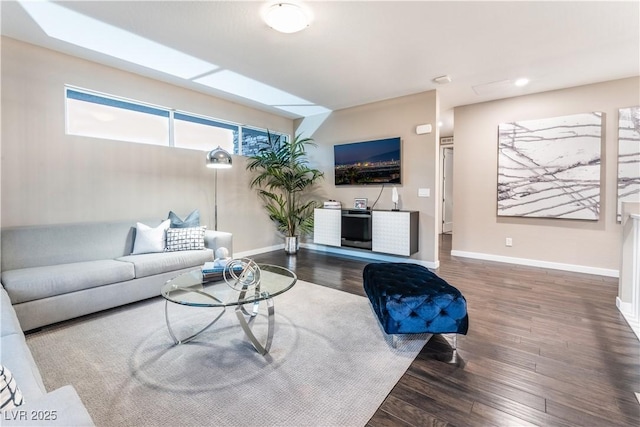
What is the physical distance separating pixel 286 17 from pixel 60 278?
9.34ft

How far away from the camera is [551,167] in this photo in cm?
406

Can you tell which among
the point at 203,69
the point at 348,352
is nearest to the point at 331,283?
the point at 348,352

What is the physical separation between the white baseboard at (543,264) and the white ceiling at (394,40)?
249 cm

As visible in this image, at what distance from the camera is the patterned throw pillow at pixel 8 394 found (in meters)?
0.78

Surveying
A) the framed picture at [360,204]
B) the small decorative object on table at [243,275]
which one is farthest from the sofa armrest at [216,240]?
the framed picture at [360,204]

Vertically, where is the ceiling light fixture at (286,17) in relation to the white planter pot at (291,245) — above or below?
above

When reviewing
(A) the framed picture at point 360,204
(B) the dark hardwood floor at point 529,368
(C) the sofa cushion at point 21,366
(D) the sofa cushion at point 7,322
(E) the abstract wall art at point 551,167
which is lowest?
(B) the dark hardwood floor at point 529,368

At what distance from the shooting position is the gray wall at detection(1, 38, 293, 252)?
282 cm

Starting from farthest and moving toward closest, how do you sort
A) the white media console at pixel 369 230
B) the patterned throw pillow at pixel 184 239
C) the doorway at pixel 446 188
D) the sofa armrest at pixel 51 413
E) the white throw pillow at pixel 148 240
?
1. the doorway at pixel 446 188
2. the white media console at pixel 369 230
3. the patterned throw pillow at pixel 184 239
4. the white throw pillow at pixel 148 240
5. the sofa armrest at pixel 51 413

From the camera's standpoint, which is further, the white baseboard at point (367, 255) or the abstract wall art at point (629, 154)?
the white baseboard at point (367, 255)

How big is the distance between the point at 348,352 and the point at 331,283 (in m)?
1.53

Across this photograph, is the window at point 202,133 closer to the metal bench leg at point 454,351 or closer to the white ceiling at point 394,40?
the white ceiling at point 394,40

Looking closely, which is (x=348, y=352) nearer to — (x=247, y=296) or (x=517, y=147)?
(x=247, y=296)

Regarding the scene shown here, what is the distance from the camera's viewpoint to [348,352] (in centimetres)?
203
